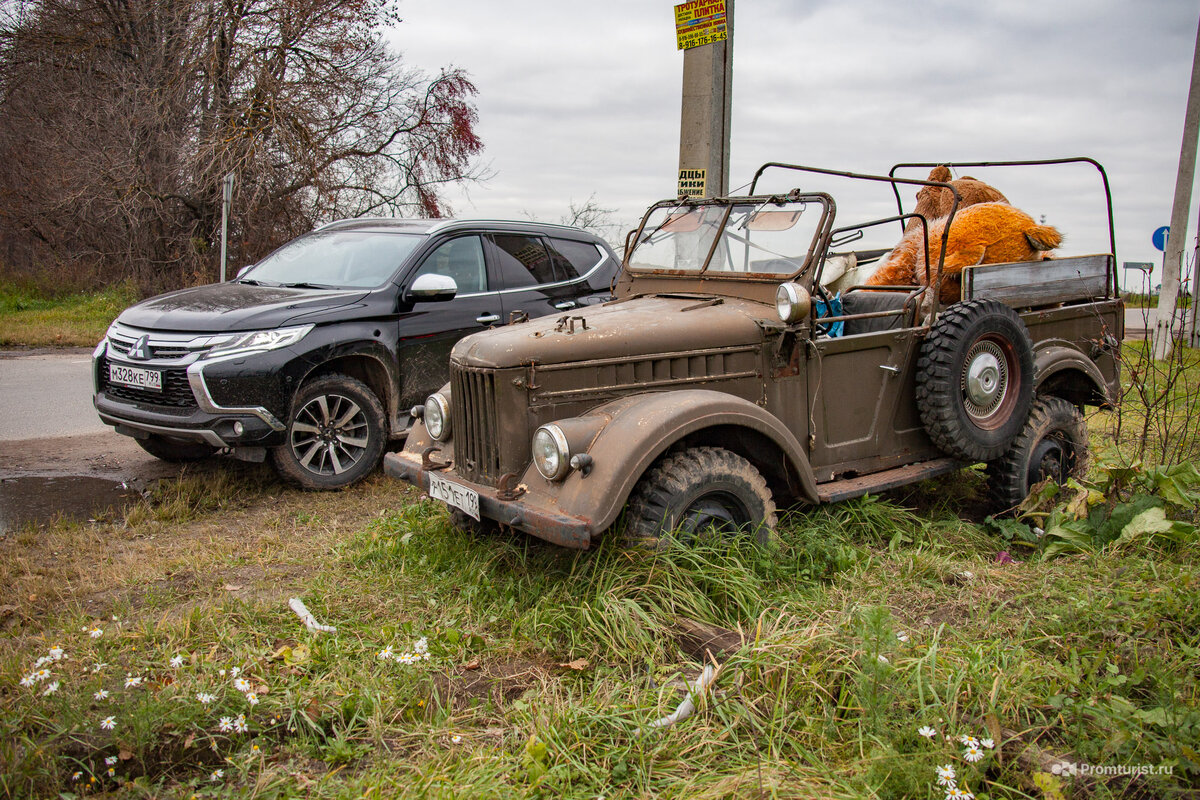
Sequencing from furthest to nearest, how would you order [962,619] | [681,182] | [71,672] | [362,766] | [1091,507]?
1. [681,182]
2. [1091,507]
3. [962,619]
4. [71,672]
5. [362,766]

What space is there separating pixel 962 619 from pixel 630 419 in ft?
5.22

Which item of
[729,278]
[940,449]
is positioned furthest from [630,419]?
[940,449]

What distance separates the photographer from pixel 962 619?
3584 mm

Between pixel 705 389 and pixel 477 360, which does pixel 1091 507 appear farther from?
pixel 477 360

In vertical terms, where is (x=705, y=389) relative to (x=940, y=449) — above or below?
above

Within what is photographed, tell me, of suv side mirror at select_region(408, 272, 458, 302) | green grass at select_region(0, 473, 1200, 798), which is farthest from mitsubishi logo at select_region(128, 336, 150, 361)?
green grass at select_region(0, 473, 1200, 798)

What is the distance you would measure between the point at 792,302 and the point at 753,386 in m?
0.45

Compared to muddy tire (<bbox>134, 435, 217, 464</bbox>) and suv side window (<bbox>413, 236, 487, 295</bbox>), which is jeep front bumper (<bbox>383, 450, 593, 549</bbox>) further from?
muddy tire (<bbox>134, 435, 217, 464</bbox>)

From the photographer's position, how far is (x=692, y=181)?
7.51m

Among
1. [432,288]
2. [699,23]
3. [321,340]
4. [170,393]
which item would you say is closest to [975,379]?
[432,288]

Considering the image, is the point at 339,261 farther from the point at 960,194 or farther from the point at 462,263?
the point at 960,194

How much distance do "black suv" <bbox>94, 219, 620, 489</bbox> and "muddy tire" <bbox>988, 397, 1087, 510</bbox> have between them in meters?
3.00

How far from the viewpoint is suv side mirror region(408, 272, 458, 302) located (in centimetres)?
587

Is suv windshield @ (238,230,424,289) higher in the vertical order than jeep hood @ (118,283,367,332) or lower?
higher
